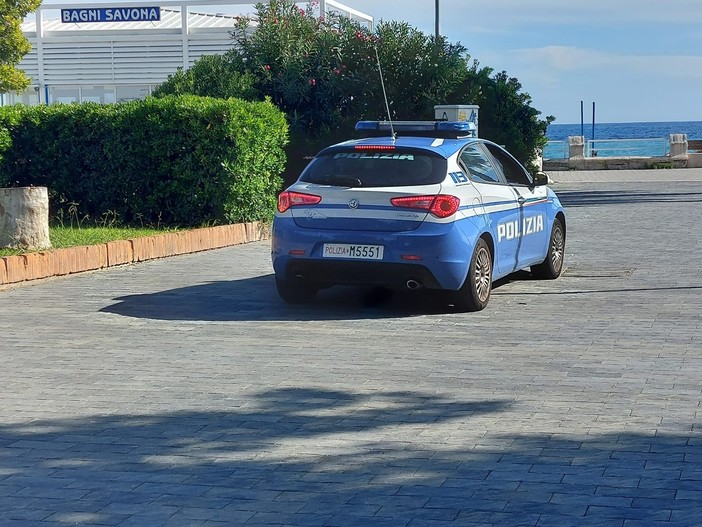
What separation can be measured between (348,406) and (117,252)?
23.8 ft

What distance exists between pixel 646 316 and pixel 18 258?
6.27 meters

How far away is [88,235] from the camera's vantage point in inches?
576

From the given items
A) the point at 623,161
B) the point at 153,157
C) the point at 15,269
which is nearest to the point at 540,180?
the point at 15,269

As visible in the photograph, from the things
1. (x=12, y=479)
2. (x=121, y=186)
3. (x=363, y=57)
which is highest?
(x=363, y=57)

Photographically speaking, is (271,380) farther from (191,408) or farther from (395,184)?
(395,184)

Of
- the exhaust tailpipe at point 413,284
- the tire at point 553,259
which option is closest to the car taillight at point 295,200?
the exhaust tailpipe at point 413,284

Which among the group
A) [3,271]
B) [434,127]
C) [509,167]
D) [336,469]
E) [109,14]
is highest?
[109,14]

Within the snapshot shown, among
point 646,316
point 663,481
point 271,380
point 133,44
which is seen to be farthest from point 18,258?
point 133,44

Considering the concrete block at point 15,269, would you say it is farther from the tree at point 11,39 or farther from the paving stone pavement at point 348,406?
the tree at point 11,39

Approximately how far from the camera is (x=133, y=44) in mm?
39000

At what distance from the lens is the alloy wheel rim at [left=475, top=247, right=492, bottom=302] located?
1040cm

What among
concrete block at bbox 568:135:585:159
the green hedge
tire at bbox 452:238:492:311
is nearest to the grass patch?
the green hedge

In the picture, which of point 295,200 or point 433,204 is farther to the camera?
point 295,200

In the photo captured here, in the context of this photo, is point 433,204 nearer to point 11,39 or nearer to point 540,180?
point 540,180
